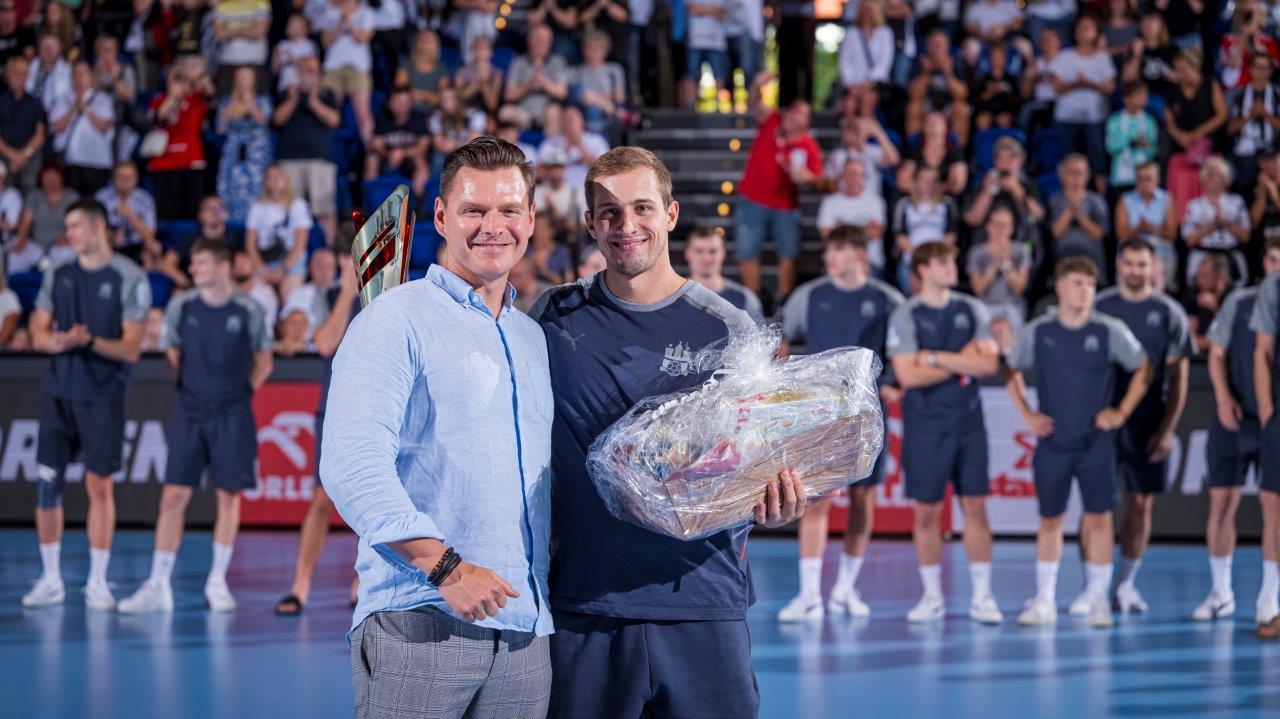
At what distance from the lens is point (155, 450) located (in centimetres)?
1252

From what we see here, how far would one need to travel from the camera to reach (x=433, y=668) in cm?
330

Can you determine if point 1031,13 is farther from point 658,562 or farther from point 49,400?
point 658,562

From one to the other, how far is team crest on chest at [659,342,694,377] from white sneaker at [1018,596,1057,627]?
5.90 meters

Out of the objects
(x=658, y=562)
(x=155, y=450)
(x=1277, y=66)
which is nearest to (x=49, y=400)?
(x=155, y=450)

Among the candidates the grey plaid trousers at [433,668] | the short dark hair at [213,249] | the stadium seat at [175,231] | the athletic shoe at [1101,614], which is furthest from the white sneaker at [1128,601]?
the stadium seat at [175,231]

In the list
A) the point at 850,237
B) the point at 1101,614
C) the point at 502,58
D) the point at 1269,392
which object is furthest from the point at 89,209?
the point at 502,58

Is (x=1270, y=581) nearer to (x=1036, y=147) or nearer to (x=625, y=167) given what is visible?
(x=625, y=167)

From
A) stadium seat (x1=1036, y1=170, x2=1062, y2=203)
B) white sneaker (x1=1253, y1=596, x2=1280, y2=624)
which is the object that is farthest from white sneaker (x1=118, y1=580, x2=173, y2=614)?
stadium seat (x1=1036, y1=170, x2=1062, y2=203)

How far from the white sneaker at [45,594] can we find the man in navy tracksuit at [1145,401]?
7088mm

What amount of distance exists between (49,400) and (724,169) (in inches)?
343

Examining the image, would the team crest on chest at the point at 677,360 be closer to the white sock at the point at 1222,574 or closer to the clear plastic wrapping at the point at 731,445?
the clear plastic wrapping at the point at 731,445

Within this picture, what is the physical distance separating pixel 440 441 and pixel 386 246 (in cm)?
80

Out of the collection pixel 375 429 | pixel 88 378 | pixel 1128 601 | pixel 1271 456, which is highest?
pixel 375 429

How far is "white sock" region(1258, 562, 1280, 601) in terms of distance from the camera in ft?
29.8
